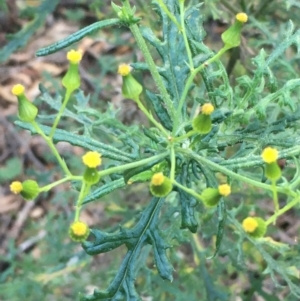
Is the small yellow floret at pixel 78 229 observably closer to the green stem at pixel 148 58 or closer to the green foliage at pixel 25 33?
the green stem at pixel 148 58

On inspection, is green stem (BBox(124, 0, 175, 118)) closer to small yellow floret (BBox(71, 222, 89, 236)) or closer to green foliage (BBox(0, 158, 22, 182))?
small yellow floret (BBox(71, 222, 89, 236))

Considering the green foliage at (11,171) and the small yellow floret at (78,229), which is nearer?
the small yellow floret at (78,229)

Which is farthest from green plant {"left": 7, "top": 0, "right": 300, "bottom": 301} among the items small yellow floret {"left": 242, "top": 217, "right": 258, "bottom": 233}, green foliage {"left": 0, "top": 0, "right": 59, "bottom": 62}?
green foliage {"left": 0, "top": 0, "right": 59, "bottom": 62}

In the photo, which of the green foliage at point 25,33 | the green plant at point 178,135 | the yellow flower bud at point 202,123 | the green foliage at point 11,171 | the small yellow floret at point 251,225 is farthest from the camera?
the green foliage at point 11,171

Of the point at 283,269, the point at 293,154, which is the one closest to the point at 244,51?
the point at 283,269

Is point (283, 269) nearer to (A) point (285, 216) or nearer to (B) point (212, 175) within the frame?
(B) point (212, 175)

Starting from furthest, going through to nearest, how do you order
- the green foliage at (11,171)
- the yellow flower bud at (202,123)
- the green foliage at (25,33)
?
the green foliage at (11,171), the green foliage at (25,33), the yellow flower bud at (202,123)

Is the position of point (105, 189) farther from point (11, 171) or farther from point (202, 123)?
point (11, 171)

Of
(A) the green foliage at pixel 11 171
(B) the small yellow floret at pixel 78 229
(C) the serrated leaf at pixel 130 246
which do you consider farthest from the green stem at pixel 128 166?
(A) the green foliage at pixel 11 171

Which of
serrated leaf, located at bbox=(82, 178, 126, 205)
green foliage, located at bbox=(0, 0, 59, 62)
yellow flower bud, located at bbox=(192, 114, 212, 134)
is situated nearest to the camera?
yellow flower bud, located at bbox=(192, 114, 212, 134)

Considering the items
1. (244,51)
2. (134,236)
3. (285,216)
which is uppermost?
(134,236)

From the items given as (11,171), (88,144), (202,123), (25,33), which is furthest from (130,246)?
(11,171)
